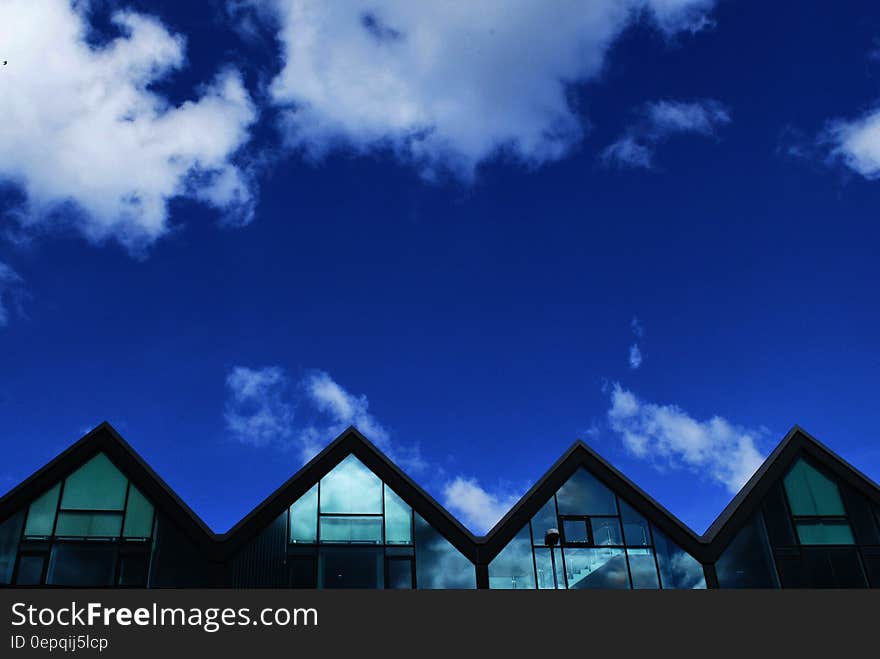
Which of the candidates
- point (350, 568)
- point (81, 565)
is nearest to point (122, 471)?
point (81, 565)

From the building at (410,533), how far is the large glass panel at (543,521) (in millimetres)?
45

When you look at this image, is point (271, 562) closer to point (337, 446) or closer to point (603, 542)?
point (337, 446)

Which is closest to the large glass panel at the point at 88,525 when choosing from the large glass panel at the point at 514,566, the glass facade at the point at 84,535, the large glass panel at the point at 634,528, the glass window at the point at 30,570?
the glass facade at the point at 84,535

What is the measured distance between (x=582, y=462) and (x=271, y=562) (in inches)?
430

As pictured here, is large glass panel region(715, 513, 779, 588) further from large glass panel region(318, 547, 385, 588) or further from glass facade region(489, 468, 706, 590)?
large glass panel region(318, 547, 385, 588)

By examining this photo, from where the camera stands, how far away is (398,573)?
25.6 meters

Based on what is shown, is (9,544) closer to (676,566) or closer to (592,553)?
(592,553)

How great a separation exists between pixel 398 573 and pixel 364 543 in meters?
1.46

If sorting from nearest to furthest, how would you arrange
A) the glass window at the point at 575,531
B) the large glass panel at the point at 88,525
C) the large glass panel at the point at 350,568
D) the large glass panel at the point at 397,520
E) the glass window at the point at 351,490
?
the large glass panel at the point at 88,525 < the large glass panel at the point at 350,568 < the large glass panel at the point at 397,520 < the glass window at the point at 575,531 < the glass window at the point at 351,490

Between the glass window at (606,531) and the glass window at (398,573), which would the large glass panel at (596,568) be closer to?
the glass window at (606,531)

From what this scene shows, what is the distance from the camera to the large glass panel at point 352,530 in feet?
85.5

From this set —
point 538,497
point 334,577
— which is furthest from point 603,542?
point 334,577

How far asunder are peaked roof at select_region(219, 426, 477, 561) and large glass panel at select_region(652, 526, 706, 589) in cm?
616

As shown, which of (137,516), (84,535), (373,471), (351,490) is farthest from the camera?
(373,471)
